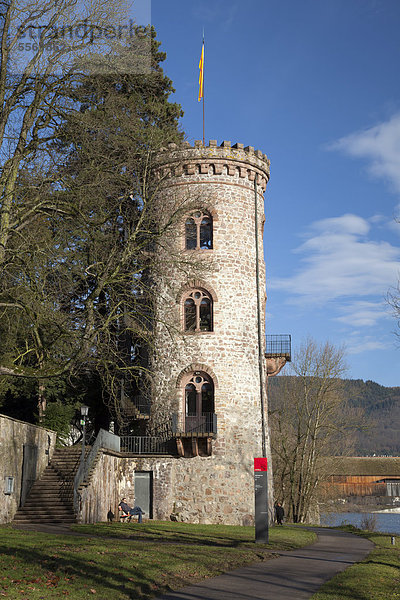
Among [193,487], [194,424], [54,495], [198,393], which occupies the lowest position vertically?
[54,495]

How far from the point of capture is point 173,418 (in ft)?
90.7

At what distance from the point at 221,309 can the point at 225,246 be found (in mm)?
2812

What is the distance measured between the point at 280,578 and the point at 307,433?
99.2 feet

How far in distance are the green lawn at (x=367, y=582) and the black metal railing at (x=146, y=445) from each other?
39.0ft

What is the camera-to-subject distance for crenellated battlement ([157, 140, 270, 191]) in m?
29.6

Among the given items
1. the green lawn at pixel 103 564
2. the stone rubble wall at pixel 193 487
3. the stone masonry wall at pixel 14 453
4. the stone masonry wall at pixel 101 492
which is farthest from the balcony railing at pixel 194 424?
the green lawn at pixel 103 564

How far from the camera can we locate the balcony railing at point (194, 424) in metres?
27.3

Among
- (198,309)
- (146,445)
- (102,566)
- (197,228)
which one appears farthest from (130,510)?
(102,566)

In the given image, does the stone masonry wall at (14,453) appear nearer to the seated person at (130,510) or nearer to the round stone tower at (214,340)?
the seated person at (130,510)

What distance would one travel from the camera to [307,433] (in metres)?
42.2

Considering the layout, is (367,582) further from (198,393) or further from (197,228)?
(197,228)

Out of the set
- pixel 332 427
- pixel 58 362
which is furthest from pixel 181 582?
pixel 332 427

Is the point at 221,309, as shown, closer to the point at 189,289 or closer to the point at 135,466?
the point at 189,289

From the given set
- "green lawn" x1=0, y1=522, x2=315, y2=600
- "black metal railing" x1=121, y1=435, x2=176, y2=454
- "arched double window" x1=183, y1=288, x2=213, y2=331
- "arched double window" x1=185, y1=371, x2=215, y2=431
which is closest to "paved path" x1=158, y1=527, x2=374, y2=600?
"green lawn" x1=0, y1=522, x2=315, y2=600
